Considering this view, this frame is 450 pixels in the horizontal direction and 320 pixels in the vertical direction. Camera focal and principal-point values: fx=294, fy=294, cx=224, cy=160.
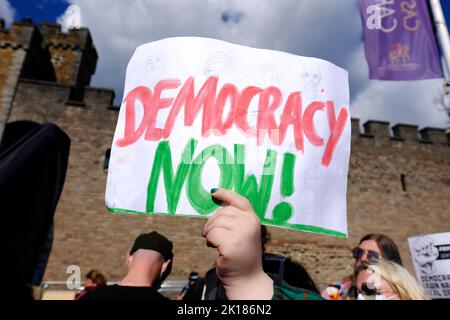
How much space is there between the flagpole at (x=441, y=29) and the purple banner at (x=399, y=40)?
102 mm

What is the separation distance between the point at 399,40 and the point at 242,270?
420cm

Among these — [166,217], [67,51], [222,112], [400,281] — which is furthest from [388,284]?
[67,51]

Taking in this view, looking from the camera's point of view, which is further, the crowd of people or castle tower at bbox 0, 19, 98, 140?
castle tower at bbox 0, 19, 98, 140

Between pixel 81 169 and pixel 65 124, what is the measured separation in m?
1.67

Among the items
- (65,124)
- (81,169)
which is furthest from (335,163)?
(65,124)

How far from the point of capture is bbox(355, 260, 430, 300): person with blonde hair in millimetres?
1534

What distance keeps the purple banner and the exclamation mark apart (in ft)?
10.1

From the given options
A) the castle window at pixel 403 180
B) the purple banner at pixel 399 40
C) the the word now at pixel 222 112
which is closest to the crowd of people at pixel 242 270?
the the word now at pixel 222 112

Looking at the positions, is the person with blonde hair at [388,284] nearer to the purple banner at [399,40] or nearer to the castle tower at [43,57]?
the purple banner at [399,40]

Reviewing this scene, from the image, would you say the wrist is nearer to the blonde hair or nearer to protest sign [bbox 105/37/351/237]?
protest sign [bbox 105/37/351/237]

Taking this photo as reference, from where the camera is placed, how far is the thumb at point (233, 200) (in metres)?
0.91

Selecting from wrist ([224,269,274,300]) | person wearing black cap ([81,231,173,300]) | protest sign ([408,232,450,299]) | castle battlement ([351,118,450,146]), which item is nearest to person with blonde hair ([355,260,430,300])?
wrist ([224,269,274,300])

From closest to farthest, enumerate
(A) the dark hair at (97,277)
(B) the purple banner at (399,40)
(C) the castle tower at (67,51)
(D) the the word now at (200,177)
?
(D) the the word now at (200,177)
(B) the purple banner at (399,40)
(A) the dark hair at (97,277)
(C) the castle tower at (67,51)
